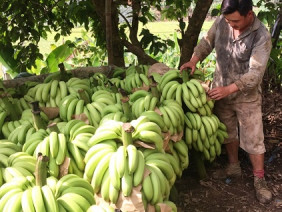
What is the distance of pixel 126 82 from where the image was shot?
3836mm

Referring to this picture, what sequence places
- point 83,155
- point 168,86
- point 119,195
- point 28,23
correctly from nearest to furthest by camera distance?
point 119,195
point 83,155
point 168,86
point 28,23

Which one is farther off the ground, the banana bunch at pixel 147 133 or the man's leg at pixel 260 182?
the banana bunch at pixel 147 133

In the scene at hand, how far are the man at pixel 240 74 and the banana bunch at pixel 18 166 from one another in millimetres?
1872

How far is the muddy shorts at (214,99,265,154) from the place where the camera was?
374cm

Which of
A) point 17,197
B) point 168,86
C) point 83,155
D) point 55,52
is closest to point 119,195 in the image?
point 83,155

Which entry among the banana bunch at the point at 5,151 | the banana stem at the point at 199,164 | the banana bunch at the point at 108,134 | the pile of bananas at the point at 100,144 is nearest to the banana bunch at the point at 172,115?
the pile of bananas at the point at 100,144

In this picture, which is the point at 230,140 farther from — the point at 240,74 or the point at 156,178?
the point at 156,178

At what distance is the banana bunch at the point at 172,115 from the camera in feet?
9.36

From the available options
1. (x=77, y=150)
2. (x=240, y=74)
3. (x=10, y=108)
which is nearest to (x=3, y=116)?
(x=10, y=108)

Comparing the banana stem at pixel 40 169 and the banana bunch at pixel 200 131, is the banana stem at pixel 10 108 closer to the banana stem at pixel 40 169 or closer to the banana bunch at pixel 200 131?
the banana stem at pixel 40 169

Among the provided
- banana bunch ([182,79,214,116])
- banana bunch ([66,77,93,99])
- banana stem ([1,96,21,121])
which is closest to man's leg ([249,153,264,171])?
banana bunch ([182,79,214,116])

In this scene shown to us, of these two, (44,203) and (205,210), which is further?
(205,210)

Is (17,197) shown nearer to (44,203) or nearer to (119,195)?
(44,203)

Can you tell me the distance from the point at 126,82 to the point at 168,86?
59 centimetres
